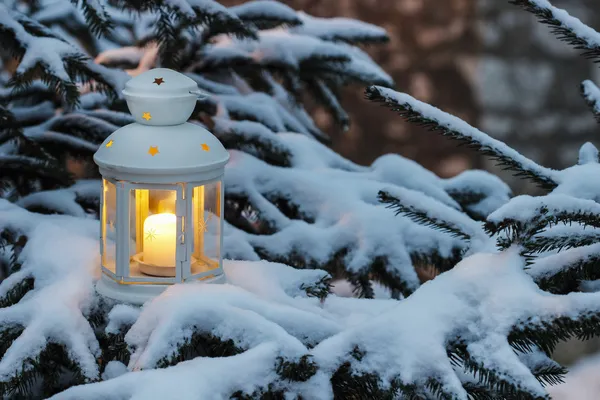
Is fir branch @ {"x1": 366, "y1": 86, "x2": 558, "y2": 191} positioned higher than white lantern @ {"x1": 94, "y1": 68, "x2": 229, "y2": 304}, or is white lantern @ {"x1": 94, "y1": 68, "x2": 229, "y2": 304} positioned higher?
fir branch @ {"x1": 366, "y1": 86, "x2": 558, "y2": 191}

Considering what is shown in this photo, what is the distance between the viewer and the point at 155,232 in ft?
3.98

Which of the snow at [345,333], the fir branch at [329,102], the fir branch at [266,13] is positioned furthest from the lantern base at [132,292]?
the fir branch at [329,102]

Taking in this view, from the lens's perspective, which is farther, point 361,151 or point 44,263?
point 361,151

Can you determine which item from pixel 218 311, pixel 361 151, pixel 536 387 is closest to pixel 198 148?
pixel 218 311

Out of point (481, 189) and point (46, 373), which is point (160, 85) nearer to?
point (46, 373)

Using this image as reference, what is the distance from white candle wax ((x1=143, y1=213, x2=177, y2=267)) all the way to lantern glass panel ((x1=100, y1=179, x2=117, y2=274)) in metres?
0.04

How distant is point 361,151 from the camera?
10.8 feet

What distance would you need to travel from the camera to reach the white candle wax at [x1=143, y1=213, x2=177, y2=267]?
1211 millimetres

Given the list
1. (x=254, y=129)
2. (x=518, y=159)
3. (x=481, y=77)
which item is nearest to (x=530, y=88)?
(x=481, y=77)

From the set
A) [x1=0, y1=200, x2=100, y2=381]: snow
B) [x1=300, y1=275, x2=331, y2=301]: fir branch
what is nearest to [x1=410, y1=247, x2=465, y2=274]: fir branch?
[x1=300, y1=275, x2=331, y2=301]: fir branch

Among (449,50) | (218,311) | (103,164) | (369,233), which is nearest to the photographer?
(218,311)

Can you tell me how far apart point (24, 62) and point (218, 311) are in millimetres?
598

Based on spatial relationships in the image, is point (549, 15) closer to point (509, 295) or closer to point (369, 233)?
point (509, 295)

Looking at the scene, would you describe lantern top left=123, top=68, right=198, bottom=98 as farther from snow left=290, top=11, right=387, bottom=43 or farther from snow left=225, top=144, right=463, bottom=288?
snow left=290, top=11, right=387, bottom=43
